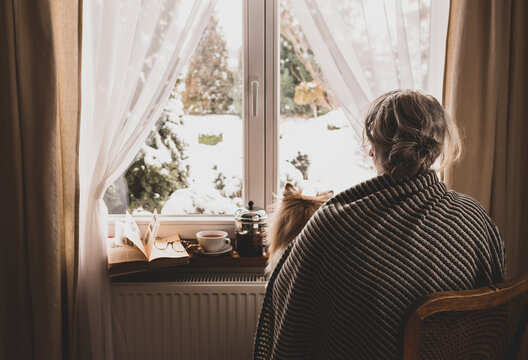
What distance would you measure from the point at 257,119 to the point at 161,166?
1.48 ft

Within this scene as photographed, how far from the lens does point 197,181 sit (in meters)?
2.09

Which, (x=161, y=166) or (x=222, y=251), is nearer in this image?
(x=222, y=251)

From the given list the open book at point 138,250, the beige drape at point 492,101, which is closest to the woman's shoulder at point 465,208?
the beige drape at point 492,101

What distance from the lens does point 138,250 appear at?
6.17ft

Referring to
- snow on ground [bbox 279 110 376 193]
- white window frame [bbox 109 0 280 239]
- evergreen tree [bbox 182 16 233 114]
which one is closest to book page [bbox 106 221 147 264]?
white window frame [bbox 109 0 280 239]

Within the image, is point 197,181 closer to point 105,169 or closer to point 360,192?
point 105,169

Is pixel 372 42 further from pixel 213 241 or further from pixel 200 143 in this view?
pixel 213 241

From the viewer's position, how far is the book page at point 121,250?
6.03ft

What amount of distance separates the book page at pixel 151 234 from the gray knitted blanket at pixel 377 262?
31.1 inches

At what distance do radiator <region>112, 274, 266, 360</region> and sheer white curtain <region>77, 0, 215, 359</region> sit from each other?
102 millimetres

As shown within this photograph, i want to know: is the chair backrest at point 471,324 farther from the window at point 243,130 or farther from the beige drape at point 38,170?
the beige drape at point 38,170

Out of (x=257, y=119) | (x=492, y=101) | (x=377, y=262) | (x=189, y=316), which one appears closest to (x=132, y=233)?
(x=189, y=316)

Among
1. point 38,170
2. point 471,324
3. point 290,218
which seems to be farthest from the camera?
point 38,170

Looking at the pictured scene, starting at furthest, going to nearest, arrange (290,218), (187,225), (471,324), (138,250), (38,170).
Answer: (187,225), (138,250), (38,170), (290,218), (471,324)
